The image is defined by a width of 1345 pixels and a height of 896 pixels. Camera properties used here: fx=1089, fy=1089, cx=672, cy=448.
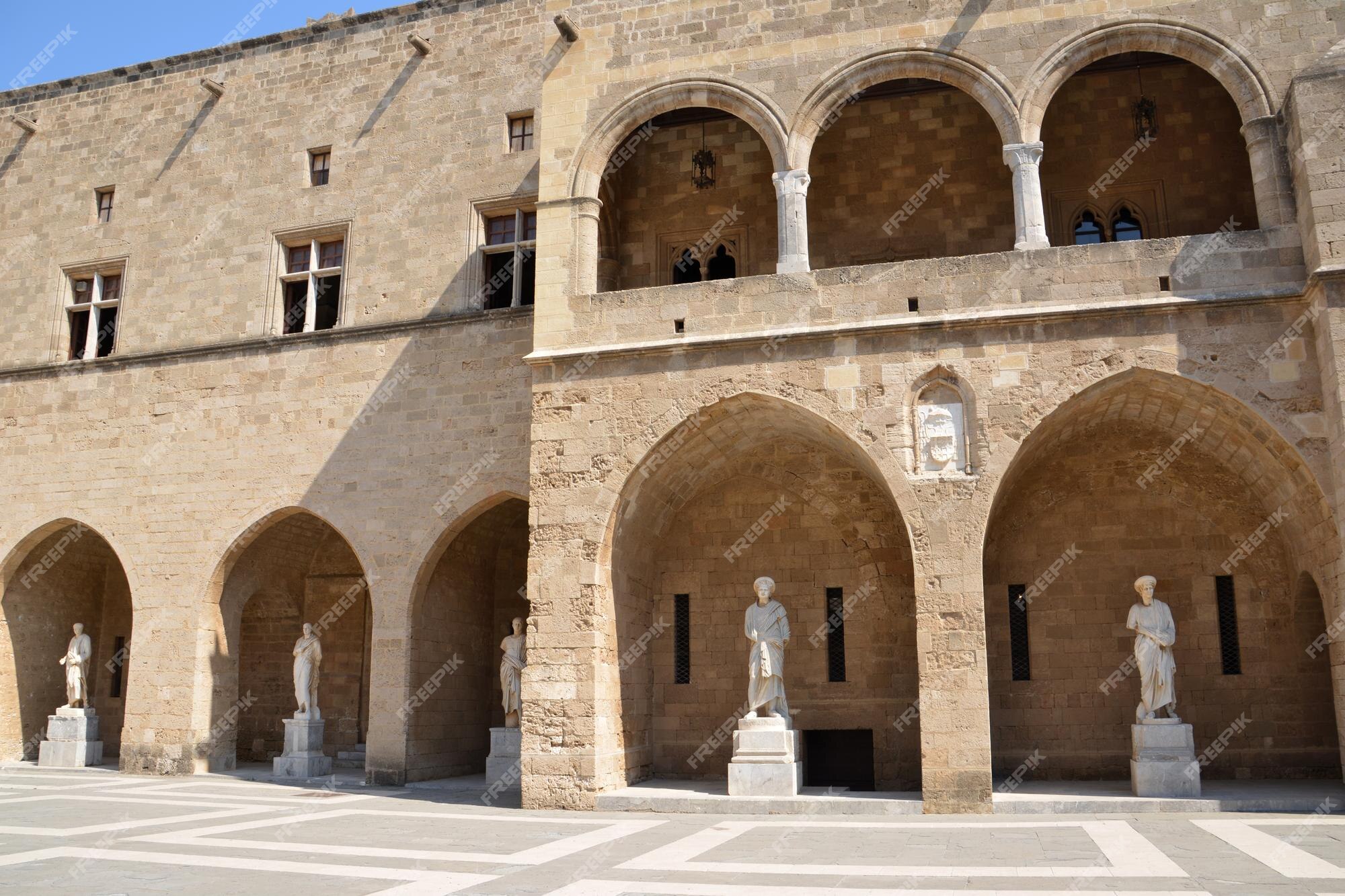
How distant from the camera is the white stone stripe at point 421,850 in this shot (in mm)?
8664

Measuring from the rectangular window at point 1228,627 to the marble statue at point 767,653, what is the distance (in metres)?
5.40

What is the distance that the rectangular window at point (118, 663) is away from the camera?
1955 cm

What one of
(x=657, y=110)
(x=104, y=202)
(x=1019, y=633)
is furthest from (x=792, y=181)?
(x=104, y=202)

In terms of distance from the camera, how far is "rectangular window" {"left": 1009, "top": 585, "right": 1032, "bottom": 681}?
1384 centimetres

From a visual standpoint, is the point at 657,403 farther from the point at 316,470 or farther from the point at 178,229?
the point at 178,229

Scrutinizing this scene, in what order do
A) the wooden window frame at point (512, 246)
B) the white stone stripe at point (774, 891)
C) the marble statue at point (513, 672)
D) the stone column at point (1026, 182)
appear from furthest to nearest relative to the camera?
the wooden window frame at point (512, 246) < the marble statue at point (513, 672) < the stone column at point (1026, 182) < the white stone stripe at point (774, 891)

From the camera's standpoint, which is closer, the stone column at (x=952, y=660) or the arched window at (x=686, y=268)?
the stone column at (x=952, y=660)
